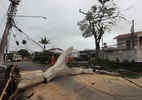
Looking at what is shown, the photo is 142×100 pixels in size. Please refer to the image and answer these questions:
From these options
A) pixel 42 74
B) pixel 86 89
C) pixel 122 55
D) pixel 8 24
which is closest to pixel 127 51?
pixel 122 55

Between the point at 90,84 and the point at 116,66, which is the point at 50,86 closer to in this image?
the point at 90,84

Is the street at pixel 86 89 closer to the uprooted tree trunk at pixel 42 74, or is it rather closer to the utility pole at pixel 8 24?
the uprooted tree trunk at pixel 42 74

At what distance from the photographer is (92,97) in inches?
321

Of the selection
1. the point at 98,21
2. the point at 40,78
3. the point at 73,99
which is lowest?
the point at 73,99

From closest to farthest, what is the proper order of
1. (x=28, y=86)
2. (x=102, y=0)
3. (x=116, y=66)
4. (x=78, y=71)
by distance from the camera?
1. (x=28, y=86)
2. (x=78, y=71)
3. (x=116, y=66)
4. (x=102, y=0)

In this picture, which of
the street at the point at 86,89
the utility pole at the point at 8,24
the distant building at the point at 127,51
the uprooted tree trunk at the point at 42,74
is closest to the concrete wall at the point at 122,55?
the distant building at the point at 127,51

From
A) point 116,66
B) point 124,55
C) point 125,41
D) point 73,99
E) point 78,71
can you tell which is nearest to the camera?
point 73,99

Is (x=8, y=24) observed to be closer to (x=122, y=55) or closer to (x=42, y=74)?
(x=42, y=74)

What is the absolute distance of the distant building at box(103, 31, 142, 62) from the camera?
899 inches

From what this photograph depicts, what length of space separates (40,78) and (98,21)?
18999mm

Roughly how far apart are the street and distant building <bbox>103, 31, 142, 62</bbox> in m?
13.6

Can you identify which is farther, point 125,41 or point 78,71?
point 125,41

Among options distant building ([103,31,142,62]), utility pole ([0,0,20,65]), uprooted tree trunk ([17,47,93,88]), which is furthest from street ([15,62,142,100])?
distant building ([103,31,142,62])

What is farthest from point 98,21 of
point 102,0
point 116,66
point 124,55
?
point 116,66
